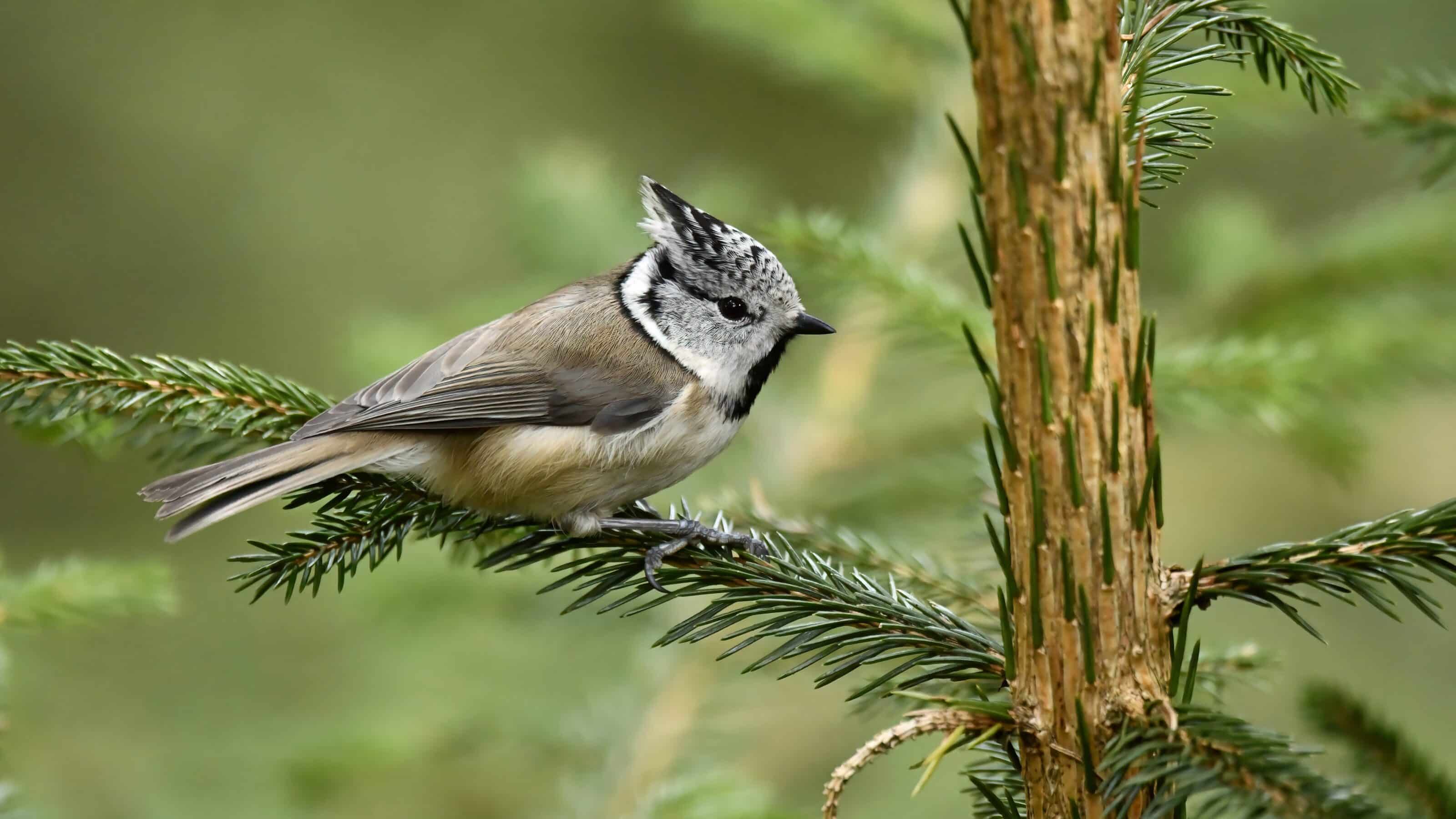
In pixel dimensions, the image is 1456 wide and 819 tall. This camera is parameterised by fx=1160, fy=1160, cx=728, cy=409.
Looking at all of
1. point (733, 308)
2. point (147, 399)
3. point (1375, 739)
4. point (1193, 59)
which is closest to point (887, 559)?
point (1375, 739)

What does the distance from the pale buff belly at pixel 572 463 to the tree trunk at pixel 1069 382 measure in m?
1.24

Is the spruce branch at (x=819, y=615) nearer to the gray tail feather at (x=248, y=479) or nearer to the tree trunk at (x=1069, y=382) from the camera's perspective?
the tree trunk at (x=1069, y=382)

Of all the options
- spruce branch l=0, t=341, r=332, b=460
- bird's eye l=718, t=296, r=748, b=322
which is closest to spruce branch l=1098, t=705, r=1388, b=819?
spruce branch l=0, t=341, r=332, b=460

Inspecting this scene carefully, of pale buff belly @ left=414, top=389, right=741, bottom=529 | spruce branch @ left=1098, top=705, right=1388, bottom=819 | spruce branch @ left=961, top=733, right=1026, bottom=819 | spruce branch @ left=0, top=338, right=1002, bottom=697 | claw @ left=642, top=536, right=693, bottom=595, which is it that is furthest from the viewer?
pale buff belly @ left=414, top=389, right=741, bottom=529

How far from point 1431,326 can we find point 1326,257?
10.7 inches

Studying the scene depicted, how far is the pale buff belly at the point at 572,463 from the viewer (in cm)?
222

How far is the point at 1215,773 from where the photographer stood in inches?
37.8

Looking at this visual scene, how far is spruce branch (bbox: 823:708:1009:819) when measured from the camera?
1058 millimetres

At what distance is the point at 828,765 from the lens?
350cm

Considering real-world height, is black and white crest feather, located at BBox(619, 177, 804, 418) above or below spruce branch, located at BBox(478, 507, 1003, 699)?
above

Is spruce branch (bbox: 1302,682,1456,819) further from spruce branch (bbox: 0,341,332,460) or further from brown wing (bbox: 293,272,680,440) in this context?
spruce branch (bbox: 0,341,332,460)

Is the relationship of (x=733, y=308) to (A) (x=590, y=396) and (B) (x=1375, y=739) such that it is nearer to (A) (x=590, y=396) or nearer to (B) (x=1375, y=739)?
(A) (x=590, y=396)

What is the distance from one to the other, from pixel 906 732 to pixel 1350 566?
46 centimetres

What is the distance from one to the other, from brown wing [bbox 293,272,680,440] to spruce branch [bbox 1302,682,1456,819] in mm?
1409
